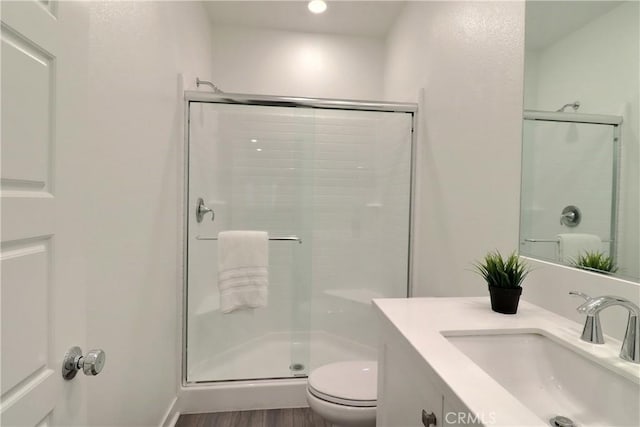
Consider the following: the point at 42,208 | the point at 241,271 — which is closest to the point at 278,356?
the point at 241,271

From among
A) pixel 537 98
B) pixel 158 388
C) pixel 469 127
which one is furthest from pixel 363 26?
pixel 158 388

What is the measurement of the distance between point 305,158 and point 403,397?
1.69 m

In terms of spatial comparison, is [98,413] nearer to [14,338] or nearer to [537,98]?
[14,338]

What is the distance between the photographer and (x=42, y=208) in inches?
23.0

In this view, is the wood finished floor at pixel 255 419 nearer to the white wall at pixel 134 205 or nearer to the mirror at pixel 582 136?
the white wall at pixel 134 205

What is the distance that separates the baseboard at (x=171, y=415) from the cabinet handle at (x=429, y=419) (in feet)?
4.75

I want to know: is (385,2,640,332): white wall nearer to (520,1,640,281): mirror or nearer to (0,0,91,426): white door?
(520,1,640,281): mirror

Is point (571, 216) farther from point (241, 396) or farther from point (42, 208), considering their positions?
point (241, 396)

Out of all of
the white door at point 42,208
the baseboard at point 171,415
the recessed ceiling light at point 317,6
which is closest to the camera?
the white door at point 42,208

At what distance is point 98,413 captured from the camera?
3.35 feet

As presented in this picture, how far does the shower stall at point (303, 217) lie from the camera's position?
212cm

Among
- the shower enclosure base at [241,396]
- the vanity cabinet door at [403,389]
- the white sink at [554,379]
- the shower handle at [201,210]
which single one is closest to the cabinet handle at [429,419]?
the vanity cabinet door at [403,389]

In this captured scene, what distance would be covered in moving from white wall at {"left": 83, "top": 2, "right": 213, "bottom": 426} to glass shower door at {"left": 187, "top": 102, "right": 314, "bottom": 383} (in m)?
0.26

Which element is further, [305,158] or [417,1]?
[305,158]
